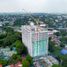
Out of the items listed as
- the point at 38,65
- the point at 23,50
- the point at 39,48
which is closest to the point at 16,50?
the point at 23,50

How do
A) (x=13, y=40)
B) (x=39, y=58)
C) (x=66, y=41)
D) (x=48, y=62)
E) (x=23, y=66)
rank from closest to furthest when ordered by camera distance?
(x=23, y=66) < (x=48, y=62) < (x=39, y=58) < (x=13, y=40) < (x=66, y=41)

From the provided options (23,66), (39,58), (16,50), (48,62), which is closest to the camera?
(23,66)

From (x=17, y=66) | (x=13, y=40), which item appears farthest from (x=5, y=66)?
(x=13, y=40)

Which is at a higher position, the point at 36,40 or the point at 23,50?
the point at 36,40

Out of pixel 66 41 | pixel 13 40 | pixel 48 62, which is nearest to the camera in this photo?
pixel 48 62

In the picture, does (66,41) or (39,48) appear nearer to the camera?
(39,48)

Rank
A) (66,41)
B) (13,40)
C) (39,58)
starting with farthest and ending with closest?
1. (66,41)
2. (13,40)
3. (39,58)

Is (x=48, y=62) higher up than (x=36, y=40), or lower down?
lower down

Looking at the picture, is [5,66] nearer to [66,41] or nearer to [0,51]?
[0,51]

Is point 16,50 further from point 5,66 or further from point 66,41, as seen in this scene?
point 66,41
